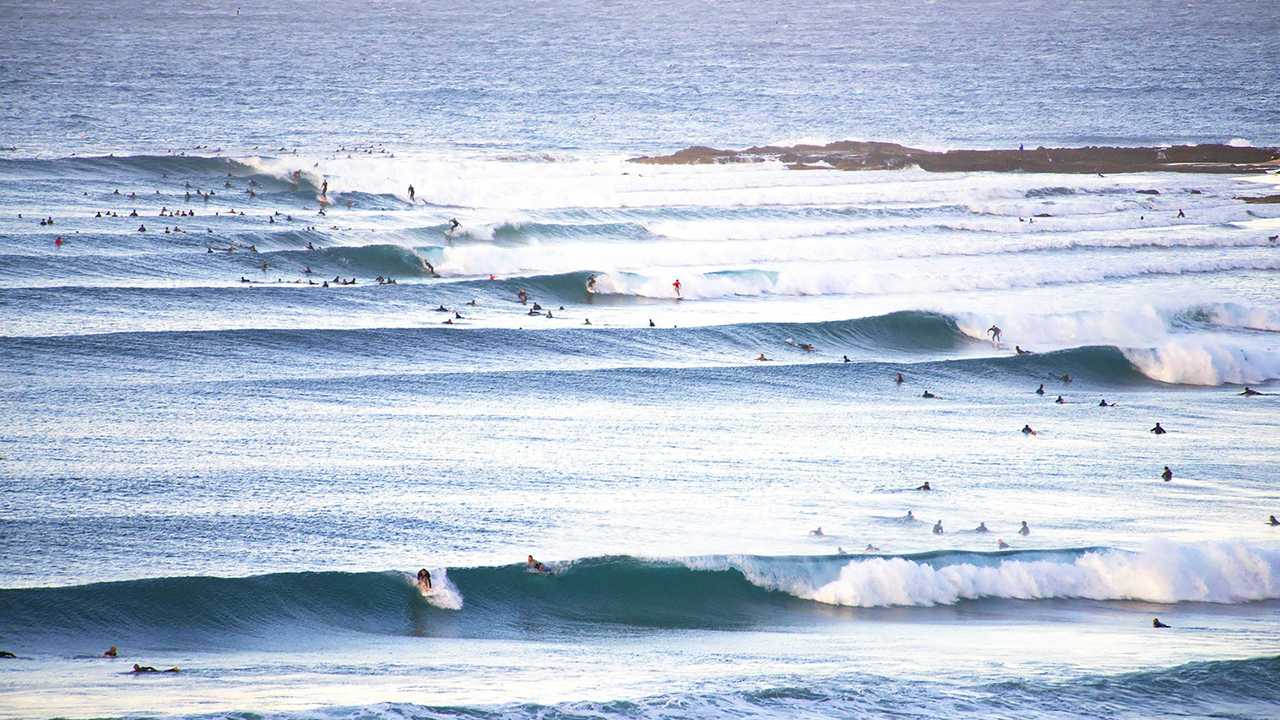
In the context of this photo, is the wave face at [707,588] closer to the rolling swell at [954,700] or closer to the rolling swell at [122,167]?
the rolling swell at [954,700]

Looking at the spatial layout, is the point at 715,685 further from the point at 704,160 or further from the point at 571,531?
the point at 704,160

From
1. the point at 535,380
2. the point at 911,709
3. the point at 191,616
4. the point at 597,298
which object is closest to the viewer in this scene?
the point at 911,709

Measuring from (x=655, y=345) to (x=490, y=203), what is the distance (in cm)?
2107

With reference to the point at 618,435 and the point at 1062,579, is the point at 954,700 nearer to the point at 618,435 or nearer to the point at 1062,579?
the point at 1062,579

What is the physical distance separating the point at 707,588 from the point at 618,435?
7567mm

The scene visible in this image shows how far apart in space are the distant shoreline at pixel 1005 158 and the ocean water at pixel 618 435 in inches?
116

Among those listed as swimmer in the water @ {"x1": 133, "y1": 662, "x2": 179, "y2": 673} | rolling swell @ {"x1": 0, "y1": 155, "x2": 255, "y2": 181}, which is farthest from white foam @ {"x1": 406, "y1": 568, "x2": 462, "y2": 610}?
rolling swell @ {"x1": 0, "y1": 155, "x2": 255, "y2": 181}

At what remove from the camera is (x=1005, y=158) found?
70.0 meters

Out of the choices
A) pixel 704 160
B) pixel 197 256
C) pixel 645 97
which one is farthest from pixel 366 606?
pixel 645 97

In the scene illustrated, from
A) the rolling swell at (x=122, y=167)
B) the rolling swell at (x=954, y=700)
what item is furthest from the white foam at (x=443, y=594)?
the rolling swell at (x=122, y=167)

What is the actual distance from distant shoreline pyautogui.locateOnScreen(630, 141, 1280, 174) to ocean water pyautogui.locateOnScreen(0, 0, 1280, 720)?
9.69ft

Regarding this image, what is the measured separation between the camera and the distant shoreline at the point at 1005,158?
223 feet

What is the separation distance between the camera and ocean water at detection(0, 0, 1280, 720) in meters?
18.3

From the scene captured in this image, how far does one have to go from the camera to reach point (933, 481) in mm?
25703
